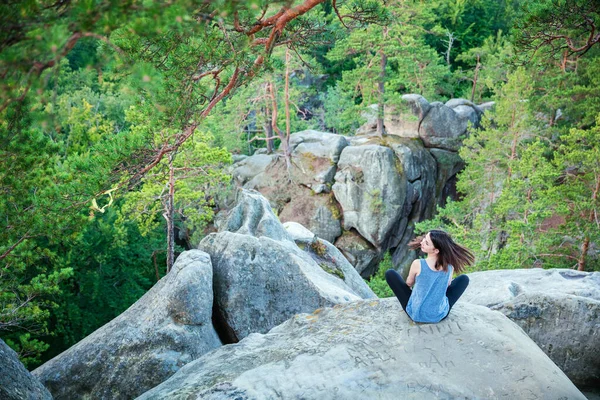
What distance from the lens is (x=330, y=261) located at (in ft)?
34.1

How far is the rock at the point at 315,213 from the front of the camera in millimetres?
23250

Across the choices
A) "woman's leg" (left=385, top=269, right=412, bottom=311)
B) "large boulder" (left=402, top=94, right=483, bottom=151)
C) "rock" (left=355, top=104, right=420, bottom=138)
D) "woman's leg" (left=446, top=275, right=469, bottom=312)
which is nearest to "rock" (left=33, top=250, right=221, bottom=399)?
"woman's leg" (left=385, top=269, right=412, bottom=311)


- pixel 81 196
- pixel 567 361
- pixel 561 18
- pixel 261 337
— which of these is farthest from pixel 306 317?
pixel 561 18

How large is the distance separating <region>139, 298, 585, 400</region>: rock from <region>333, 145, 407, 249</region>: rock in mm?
17408

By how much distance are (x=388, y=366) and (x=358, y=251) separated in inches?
737

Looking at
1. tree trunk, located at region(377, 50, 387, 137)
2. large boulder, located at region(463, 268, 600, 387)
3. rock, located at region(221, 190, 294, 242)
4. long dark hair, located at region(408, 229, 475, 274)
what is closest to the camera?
long dark hair, located at region(408, 229, 475, 274)

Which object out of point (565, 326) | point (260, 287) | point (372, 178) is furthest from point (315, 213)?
point (565, 326)

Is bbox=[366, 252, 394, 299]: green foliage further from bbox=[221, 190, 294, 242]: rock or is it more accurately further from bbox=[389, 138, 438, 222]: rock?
bbox=[221, 190, 294, 242]: rock

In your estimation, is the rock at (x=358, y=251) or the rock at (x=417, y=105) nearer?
the rock at (x=358, y=251)

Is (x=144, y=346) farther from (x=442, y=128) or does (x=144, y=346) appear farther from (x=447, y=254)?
(x=442, y=128)

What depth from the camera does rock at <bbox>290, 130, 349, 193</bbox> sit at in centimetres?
2344

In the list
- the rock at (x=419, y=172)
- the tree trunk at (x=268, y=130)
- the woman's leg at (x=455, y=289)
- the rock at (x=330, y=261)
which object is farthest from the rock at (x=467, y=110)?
the woman's leg at (x=455, y=289)

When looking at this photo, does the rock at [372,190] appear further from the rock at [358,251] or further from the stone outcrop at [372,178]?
the rock at [358,251]

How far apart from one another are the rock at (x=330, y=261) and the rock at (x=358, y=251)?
12.1 meters
